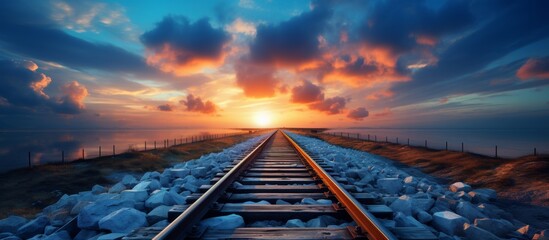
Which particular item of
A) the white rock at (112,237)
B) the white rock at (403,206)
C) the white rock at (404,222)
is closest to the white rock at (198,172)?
the white rock at (112,237)

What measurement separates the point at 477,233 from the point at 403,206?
2.93ft

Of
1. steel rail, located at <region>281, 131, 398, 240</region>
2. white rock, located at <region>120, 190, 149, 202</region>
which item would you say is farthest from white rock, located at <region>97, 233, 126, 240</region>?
steel rail, located at <region>281, 131, 398, 240</region>

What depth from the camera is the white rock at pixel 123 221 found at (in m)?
3.51

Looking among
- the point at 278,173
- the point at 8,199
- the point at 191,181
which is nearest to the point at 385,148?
the point at 278,173

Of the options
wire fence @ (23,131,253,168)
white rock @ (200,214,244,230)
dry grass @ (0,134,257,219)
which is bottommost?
wire fence @ (23,131,253,168)

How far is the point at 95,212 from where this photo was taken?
3895 mm

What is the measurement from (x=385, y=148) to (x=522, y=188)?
712 inches

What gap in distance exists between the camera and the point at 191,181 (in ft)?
20.7

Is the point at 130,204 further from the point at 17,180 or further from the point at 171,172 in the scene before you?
the point at 17,180

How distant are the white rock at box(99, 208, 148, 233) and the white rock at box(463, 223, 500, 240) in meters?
3.88

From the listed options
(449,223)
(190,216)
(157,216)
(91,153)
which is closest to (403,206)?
(449,223)

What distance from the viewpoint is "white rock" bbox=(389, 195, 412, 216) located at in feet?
13.5

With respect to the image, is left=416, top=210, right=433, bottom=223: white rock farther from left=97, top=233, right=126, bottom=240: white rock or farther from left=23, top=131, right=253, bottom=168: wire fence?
left=23, top=131, right=253, bottom=168: wire fence

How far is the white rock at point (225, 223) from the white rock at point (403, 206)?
220 cm
